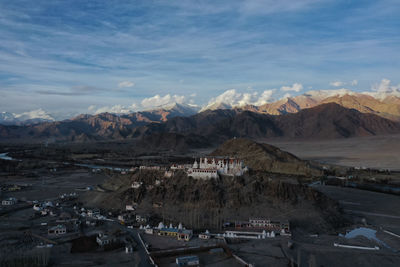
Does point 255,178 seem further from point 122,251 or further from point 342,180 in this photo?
point 342,180

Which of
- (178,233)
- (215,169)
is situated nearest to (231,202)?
(215,169)

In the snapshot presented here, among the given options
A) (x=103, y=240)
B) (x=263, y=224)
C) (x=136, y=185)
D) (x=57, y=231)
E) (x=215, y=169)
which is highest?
(x=215, y=169)

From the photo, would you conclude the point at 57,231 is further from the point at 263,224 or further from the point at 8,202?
the point at 263,224

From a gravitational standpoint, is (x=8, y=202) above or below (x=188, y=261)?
above

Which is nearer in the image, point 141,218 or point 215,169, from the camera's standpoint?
point 141,218

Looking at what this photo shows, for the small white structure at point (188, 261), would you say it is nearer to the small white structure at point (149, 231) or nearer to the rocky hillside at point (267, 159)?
the small white structure at point (149, 231)

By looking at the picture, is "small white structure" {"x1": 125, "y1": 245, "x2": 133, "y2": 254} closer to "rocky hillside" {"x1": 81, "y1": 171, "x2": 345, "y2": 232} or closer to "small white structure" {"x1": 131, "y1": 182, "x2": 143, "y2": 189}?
"rocky hillside" {"x1": 81, "y1": 171, "x2": 345, "y2": 232}

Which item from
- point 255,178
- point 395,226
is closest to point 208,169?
point 255,178

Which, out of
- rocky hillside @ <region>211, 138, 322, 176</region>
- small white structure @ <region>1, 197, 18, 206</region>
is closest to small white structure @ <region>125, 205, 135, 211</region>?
small white structure @ <region>1, 197, 18, 206</region>
